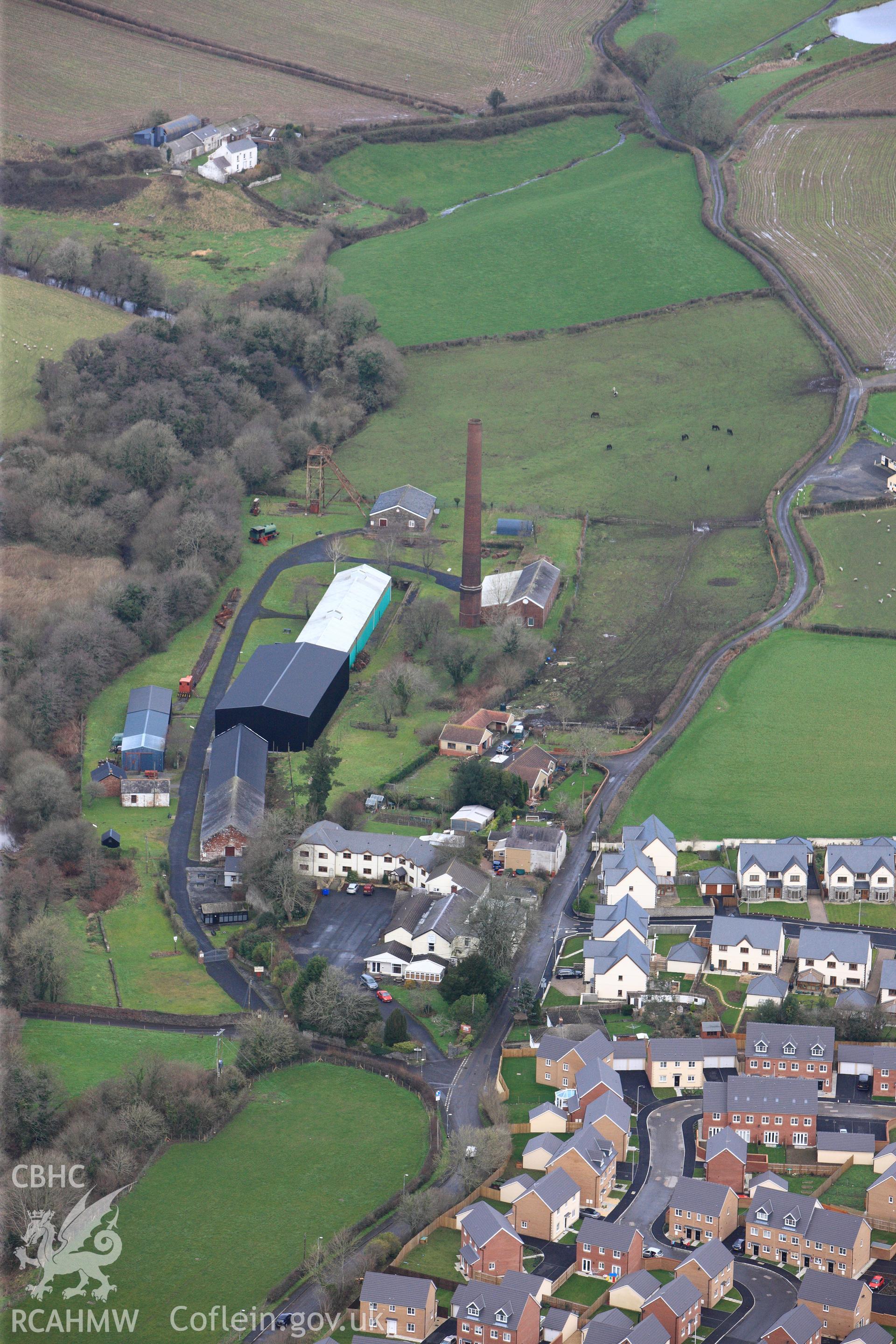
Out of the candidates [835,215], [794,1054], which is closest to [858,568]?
[794,1054]

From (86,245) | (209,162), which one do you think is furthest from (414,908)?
(209,162)

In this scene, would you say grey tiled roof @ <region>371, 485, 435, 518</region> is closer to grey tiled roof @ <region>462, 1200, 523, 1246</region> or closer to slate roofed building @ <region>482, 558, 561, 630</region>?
slate roofed building @ <region>482, 558, 561, 630</region>

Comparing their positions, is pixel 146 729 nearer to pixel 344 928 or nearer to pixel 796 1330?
pixel 344 928

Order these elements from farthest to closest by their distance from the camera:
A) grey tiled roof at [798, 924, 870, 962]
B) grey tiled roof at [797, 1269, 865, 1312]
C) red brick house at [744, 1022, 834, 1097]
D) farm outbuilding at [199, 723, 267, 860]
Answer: farm outbuilding at [199, 723, 267, 860], grey tiled roof at [798, 924, 870, 962], red brick house at [744, 1022, 834, 1097], grey tiled roof at [797, 1269, 865, 1312]

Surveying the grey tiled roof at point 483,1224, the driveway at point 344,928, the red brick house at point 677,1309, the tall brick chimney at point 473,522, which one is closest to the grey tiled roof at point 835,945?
the driveway at point 344,928

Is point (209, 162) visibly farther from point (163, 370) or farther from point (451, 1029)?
point (451, 1029)

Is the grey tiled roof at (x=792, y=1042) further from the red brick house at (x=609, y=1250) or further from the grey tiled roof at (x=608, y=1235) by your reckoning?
the red brick house at (x=609, y=1250)

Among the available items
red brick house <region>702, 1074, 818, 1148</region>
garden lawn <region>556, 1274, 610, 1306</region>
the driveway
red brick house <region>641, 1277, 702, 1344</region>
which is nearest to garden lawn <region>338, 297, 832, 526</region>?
the driveway
